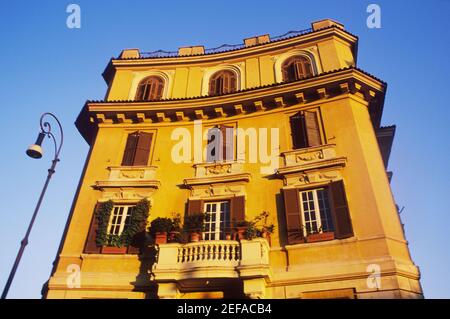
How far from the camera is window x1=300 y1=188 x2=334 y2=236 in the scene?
11375 mm

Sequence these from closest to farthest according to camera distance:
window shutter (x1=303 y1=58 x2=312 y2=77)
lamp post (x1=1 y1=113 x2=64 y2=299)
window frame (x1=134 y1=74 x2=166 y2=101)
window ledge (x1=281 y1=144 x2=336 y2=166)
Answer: lamp post (x1=1 y1=113 x2=64 y2=299) < window ledge (x1=281 y1=144 x2=336 y2=166) < window shutter (x1=303 y1=58 x2=312 y2=77) < window frame (x1=134 y1=74 x2=166 y2=101)

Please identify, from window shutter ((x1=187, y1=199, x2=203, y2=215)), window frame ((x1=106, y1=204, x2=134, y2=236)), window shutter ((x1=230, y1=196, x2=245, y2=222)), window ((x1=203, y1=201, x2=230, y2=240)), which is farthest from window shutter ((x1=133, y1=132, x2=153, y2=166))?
window shutter ((x1=230, y1=196, x2=245, y2=222))

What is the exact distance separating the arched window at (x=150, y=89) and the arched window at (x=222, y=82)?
277cm

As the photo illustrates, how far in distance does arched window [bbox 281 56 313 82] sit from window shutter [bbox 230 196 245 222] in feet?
22.9

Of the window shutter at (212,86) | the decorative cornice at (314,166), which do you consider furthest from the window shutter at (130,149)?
the decorative cornice at (314,166)

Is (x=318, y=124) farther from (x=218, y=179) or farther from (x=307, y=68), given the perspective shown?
(x=218, y=179)

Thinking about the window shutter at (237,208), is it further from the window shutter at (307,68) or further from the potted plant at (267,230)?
the window shutter at (307,68)

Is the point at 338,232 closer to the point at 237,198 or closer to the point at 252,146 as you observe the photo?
the point at 237,198

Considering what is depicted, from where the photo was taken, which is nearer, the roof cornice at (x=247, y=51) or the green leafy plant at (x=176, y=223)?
the green leafy plant at (x=176, y=223)

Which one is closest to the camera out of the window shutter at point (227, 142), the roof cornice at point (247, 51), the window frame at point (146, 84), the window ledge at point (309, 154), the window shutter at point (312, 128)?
the window ledge at point (309, 154)

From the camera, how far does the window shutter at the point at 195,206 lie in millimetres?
12555

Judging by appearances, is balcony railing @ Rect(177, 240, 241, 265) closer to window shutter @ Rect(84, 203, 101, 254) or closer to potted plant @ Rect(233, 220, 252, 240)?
potted plant @ Rect(233, 220, 252, 240)

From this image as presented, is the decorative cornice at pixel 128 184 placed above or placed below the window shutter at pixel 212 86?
below

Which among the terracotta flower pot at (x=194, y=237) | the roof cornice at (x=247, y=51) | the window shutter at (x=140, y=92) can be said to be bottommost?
the terracotta flower pot at (x=194, y=237)
